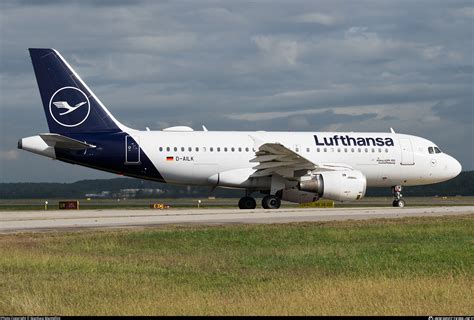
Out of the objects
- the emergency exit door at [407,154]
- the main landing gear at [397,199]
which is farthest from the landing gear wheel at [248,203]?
the emergency exit door at [407,154]

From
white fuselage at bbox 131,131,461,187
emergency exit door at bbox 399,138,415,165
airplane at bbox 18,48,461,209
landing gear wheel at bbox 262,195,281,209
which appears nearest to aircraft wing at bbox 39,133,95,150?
airplane at bbox 18,48,461,209

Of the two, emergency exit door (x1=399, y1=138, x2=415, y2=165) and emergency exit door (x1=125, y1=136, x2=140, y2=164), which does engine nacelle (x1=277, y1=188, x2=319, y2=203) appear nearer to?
emergency exit door (x1=399, y1=138, x2=415, y2=165)

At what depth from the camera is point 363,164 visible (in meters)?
45.6

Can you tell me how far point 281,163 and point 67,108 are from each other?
1173cm

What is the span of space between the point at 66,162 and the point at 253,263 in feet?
83.5

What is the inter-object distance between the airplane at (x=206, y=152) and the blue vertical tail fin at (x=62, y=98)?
0.05 meters

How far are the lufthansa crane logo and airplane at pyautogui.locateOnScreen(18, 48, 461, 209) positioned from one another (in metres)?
0.05

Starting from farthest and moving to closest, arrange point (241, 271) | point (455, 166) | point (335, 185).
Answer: point (455, 166)
point (335, 185)
point (241, 271)

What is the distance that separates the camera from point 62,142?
40.4m

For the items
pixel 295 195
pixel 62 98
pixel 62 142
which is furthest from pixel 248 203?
pixel 62 98

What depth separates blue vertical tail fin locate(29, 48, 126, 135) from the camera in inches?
1652

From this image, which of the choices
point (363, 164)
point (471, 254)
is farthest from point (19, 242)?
point (363, 164)

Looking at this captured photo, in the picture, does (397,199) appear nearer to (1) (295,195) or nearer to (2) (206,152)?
(1) (295,195)

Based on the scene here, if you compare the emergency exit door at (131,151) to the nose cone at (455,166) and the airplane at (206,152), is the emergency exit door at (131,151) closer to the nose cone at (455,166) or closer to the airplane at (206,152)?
the airplane at (206,152)
